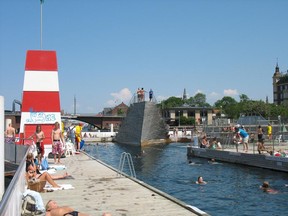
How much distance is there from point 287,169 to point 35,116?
50.2 ft

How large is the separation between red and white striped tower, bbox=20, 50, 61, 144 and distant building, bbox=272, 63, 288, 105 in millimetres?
118757

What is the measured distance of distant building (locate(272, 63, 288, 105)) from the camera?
5381 inches

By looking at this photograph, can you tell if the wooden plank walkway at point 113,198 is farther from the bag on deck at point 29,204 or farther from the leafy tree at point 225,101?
the leafy tree at point 225,101

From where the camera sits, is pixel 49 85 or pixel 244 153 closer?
pixel 49 85

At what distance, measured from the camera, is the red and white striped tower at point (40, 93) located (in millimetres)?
20250

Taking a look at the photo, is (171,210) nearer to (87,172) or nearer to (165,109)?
(87,172)

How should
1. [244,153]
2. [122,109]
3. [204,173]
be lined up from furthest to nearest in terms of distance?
[122,109], [244,153], [204,173]

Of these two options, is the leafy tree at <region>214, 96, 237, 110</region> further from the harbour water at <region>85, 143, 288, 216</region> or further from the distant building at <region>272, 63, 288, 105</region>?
the harbour water at <region>85, 143, 288, 216</region>

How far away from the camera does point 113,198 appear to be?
36.0 ft

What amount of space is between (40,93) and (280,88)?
133 meters

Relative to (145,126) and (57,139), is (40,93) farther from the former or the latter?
(145,126)

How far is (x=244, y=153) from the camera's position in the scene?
29328 mm

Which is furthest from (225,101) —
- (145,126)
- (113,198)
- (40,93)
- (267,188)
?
(113,198)

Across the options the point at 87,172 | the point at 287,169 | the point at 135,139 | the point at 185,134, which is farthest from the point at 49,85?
the point at 185,134
